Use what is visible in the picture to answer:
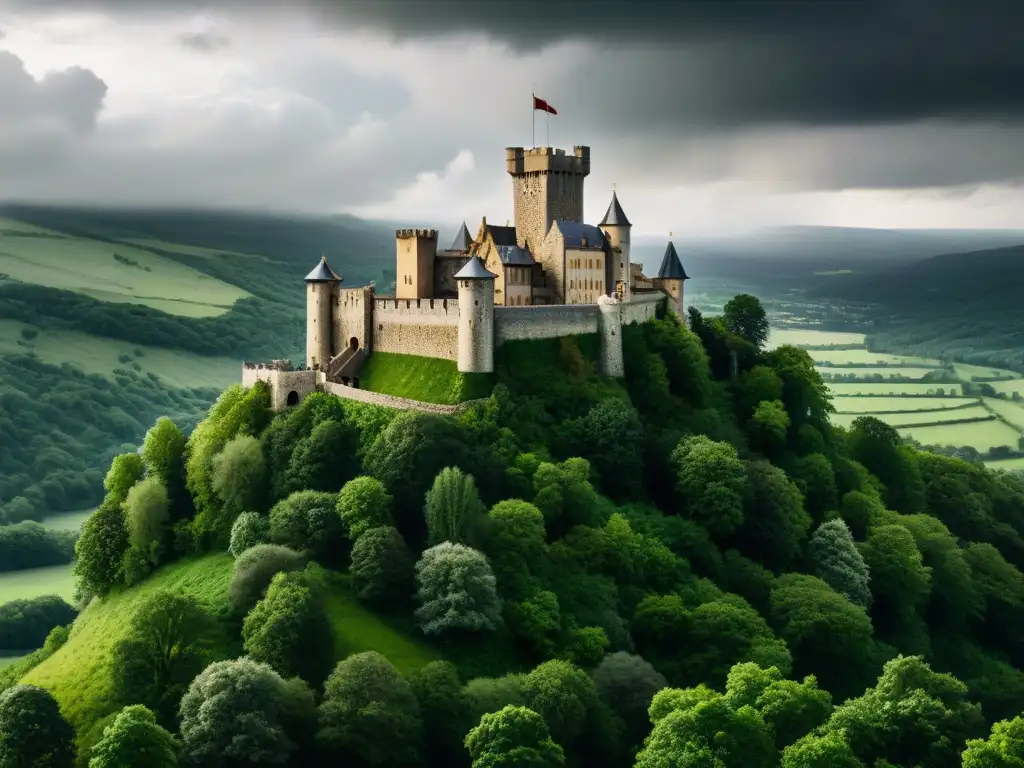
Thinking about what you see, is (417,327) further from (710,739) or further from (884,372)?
(884,372)

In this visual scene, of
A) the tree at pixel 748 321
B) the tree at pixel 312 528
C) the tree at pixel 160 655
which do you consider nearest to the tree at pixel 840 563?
the tree at pixel 748 321

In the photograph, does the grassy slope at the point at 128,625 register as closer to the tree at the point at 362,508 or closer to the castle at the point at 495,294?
the tree at the point at 362,508

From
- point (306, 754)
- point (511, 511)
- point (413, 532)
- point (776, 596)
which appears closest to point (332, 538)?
point (413, 532)

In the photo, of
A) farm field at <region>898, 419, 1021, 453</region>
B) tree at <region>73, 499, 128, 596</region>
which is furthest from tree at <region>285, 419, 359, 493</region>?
farm field at <region>898, 419, 1021, 453</region>

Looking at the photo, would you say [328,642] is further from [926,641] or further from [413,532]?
[926,641]

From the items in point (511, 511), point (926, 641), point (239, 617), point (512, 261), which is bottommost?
point (926, 641)

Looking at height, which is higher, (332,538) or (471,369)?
(471,369)
